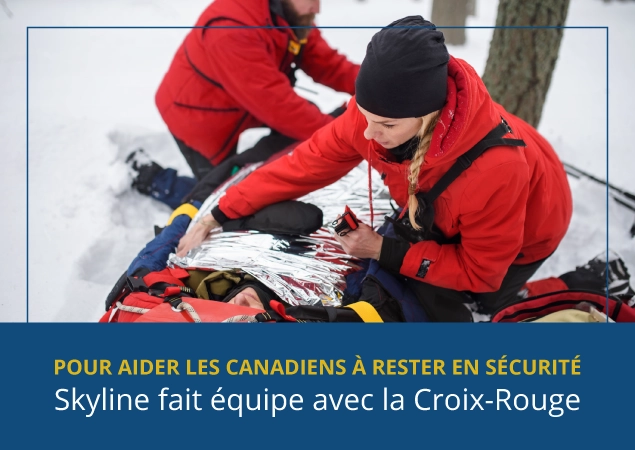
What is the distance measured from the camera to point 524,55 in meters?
2.52

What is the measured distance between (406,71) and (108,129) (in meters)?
2.26

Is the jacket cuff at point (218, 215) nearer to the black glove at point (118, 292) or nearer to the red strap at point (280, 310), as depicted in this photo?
the black glove at point (118, 292)

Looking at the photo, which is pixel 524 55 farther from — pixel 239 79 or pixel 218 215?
pixel 218 215

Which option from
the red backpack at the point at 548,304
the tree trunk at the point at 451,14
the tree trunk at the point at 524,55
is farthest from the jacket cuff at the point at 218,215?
the tree trunk at the point at 451,14

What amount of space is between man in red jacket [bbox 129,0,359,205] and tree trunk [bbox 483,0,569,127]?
700mm

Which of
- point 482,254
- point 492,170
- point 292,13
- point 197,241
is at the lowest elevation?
point 482,254

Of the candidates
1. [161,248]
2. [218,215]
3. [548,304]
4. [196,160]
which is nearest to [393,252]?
[548,304]

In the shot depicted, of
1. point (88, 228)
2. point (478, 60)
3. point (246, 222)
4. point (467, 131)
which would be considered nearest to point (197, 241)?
point (246, 222)

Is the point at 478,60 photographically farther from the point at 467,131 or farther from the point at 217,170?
the point at 467,131

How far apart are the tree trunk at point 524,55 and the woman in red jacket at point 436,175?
3.29 feet

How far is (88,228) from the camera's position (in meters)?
2.49

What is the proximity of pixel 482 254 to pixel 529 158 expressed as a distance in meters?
0.30

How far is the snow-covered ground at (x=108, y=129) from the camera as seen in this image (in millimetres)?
2299

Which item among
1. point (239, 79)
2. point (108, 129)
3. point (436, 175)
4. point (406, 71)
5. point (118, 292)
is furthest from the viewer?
point (108, 129)
